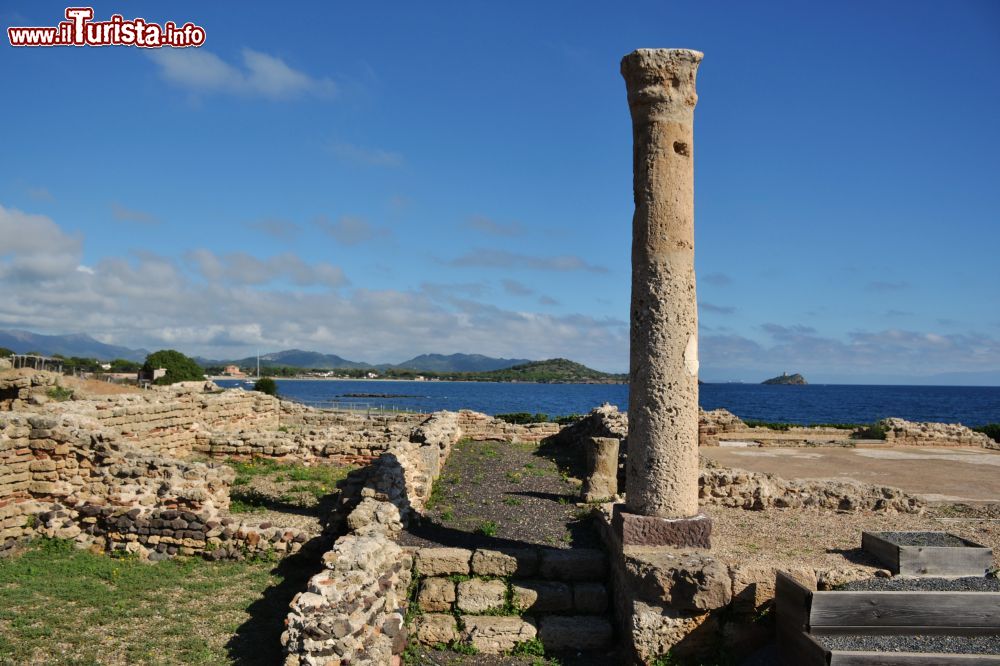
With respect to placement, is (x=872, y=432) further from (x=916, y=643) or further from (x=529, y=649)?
(x=529, y=649)

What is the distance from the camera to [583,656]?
7219 mm

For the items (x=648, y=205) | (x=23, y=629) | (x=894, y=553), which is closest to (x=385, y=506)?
(x=23, y=629)

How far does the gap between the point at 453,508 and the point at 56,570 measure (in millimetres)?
5509

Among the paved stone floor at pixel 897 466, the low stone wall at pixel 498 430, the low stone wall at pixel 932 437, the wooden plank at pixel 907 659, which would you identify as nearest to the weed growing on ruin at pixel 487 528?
the wooden plank at pixel 907 659

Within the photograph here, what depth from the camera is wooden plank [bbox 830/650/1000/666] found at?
5578mm

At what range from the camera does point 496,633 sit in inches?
286

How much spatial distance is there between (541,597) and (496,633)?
27.1 inches

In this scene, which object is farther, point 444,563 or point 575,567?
point 575,567

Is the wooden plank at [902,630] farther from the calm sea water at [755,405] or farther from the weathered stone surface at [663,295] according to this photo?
the calm sea water at [755,405]

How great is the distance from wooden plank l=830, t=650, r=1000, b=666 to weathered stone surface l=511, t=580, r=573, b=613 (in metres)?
2.98

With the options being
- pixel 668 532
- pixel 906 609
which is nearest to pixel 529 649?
pixel 668 532

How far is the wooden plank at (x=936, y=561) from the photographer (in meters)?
7.30

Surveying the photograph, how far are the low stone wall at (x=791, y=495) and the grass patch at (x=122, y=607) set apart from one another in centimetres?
726

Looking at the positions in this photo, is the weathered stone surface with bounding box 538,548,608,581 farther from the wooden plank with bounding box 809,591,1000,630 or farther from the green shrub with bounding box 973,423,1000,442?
the green shrub with bounding box 973,423,1000,442
